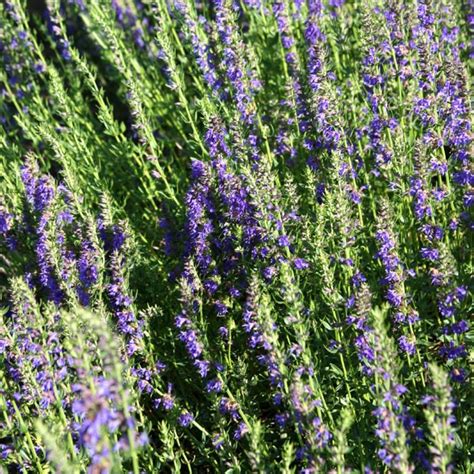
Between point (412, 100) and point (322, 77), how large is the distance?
31.1 inches

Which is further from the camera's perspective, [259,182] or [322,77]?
[322,77]

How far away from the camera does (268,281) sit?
394 centimetres

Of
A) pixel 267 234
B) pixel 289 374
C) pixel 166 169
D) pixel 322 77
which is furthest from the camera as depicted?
pixel 166 169

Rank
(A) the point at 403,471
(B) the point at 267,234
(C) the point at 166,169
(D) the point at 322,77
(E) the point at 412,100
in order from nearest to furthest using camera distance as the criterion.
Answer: (A) the point at 403,471, (B) the point at 267,234, (D) the point at 322,77, (E) the point at 412,100, (C) the point at 166,169

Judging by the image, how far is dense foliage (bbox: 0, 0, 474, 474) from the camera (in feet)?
10.3

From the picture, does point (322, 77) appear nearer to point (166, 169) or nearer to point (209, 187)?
point (209, 187)

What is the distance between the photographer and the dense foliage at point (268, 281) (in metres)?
3.15

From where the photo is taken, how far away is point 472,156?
12.8 feet

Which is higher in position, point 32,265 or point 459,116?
point 459,116

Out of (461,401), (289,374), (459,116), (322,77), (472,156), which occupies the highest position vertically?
(322,77)

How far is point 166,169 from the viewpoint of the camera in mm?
5988

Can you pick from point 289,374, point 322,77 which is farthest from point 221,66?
point 289,374

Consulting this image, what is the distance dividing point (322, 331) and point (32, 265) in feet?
7.31

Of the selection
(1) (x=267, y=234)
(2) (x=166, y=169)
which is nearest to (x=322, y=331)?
(1) (x=267, y=234)
